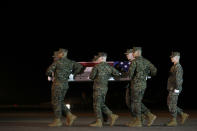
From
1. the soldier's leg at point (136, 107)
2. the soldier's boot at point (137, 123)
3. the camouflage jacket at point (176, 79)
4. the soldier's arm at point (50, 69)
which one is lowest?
the soldier's boot at point (137, 123)

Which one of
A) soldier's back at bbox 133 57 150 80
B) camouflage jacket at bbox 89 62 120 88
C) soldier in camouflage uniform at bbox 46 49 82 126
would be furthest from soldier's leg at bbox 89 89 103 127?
soldier's back at bbox 133 57 150 80

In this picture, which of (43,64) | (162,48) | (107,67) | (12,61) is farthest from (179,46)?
(107,67)

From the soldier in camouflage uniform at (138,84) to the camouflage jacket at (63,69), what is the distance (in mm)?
1410

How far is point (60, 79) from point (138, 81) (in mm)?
1987

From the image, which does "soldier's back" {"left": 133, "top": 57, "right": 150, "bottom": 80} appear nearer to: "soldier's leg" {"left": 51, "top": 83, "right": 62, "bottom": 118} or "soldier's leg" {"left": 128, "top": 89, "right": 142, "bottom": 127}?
"soldier's leg" {"left": 128, "top": 89, "right": 142, "bottom": 127}

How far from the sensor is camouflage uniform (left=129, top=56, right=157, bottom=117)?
1332cm

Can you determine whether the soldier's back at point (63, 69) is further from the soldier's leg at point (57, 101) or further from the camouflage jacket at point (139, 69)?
the camouflage jacket at point (139, 69)

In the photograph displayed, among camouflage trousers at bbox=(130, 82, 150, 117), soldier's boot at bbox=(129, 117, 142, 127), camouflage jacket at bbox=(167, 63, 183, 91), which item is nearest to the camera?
soldier's boot at bbox=(129, 117, 142, 127)

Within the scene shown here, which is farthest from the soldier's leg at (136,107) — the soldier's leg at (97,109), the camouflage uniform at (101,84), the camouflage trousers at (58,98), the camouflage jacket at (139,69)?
the camouflage trousers at (58,98)

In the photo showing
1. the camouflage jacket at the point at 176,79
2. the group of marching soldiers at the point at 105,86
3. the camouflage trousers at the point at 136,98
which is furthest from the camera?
the camouflage jacket at the point at 176,79

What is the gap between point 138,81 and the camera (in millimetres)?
13453

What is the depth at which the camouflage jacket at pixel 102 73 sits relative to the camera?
1362 centimetres

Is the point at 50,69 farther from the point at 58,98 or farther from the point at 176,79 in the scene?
the point at 176,79

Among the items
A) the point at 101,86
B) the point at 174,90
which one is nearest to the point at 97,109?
the point at 101,86
